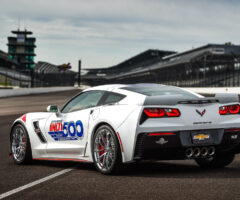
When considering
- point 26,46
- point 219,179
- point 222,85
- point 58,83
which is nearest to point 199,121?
point 219,179

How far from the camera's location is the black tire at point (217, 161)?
6.96 metres

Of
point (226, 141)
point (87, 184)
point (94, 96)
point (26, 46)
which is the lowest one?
point (87, 184)

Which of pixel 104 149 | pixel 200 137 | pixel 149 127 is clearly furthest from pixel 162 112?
pixel 104 149

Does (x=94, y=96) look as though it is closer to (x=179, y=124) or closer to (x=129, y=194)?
(x=179, y=124)

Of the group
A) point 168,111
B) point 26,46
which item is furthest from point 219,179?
point 26,46

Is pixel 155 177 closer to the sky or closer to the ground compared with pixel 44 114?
closer to the ground

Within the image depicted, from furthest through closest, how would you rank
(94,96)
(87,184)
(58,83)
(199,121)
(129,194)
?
(58,83) → (94,96) → (199,121) → (87,184) → (129,194)

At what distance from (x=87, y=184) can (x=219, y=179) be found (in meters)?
1.61

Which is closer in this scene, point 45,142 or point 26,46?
point 45,142

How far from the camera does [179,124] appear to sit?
6.19m

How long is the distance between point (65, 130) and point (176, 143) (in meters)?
2.00

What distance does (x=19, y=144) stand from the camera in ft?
27.4

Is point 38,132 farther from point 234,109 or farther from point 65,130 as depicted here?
point 234,109

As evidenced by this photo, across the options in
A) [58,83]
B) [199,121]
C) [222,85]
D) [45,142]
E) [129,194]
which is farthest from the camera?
[58,83]
